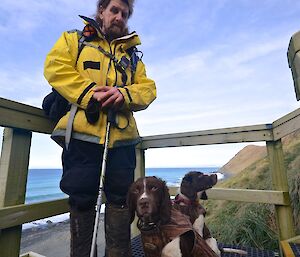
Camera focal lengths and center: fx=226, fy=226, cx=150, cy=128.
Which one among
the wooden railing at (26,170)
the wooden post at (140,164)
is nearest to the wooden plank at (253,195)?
the wooden railing at (26,170)

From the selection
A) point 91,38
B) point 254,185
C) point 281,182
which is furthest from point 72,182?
point 254,185

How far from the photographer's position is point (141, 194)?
1.23m

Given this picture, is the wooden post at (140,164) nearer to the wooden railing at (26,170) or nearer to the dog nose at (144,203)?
the wooden railing at (26,170)

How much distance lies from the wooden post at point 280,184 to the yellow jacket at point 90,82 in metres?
1.38

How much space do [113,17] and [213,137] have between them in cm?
153

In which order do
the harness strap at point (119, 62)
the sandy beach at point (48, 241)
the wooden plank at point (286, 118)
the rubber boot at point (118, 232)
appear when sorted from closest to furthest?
the rubber boot at point (118, 232) < the harness strap at point (119, 62) < the wooden plank at point (286, 118) < the sandy beach at point (48, 241)

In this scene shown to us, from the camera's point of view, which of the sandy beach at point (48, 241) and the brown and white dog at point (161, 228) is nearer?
the brown and white dog at point (161, 228)

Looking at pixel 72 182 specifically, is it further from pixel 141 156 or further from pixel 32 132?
pixel 141 156

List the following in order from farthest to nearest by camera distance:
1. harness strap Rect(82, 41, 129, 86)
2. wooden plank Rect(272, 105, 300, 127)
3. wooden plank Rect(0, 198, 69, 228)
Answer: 1. wooden plank Rect(272, 105, 300, 127)
2. harness strap Rect(82, 41, 129, 86)
3. wooden plank Rect(0, 198, 69, 228)

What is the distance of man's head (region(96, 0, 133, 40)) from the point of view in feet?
5.41

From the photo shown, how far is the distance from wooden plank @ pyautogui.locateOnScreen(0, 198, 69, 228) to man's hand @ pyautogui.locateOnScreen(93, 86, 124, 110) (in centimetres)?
81

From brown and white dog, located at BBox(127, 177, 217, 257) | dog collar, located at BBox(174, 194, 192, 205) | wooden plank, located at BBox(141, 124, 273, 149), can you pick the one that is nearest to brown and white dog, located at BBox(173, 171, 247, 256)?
dog collar, located at BBox(174, 194, 192, 205)

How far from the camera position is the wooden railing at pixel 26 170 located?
133cm

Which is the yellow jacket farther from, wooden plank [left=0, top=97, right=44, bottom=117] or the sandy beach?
the sandy beach
